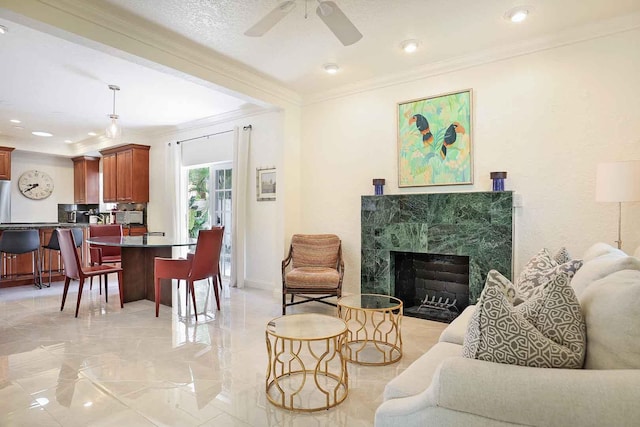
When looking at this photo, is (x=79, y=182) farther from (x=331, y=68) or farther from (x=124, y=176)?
(x=331, y=68)

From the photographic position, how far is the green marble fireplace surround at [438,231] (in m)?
3.41

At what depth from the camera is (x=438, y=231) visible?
Result: 3742 millimetres

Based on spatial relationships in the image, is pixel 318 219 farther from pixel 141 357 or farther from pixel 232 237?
pixel 141 357

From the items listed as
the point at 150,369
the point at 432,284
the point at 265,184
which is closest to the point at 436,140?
the point at 432,284

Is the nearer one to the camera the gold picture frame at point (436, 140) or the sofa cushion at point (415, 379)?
the sofa cushion at point (415, 379)

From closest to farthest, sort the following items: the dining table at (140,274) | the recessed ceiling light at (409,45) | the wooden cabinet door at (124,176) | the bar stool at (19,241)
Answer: the recessed ceiling light at (409,45) < the dining table at (140,274) < the bar stool at (19,241) < the wooden cabinet door at (124,176)

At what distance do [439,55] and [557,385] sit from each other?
3.48 meters

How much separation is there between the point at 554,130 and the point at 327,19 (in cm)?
240

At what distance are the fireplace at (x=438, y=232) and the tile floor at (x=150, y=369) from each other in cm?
64

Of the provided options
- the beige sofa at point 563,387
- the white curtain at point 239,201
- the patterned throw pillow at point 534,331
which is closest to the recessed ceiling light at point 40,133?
the white curtain at point 239,201

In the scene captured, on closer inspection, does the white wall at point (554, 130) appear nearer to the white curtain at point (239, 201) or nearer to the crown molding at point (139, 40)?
the crown molding at point (139, 40)

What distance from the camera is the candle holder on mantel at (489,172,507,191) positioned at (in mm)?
3422

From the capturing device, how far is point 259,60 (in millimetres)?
3803

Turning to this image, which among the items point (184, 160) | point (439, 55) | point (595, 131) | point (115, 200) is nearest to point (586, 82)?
point (595, 131)
